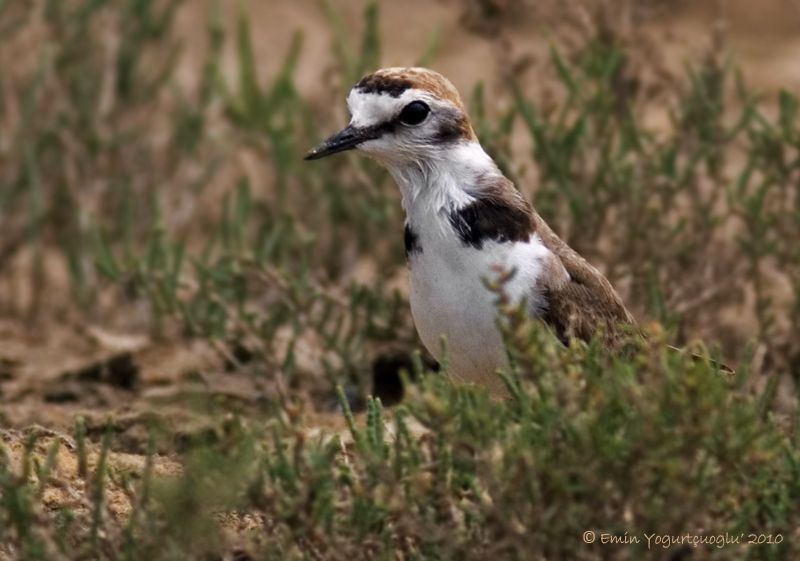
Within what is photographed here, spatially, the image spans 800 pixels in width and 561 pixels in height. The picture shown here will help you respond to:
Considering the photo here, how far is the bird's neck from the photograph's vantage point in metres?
4.69

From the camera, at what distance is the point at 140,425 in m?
5.33

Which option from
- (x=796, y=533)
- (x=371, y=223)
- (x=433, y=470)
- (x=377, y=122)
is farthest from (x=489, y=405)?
(x=371, y=223)

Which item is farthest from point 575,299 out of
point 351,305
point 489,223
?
point 351,305

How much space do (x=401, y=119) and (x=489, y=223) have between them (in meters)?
0.40

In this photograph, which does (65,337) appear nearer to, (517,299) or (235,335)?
(235,335)

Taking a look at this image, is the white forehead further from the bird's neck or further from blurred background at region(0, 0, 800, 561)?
blurred background at region(0, 0, 800, 561)

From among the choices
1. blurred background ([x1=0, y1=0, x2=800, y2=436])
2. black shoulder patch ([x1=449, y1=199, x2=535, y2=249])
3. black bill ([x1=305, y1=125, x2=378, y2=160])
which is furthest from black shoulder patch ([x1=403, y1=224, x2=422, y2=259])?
blurred background ([x1=0, y1=0, x2=800, y2=436])

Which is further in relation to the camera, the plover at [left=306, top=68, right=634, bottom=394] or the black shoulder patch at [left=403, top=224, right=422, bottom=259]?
the black shoulder patch at [left=403, top=224, right=422, bottom=259]

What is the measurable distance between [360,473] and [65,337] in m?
3.82

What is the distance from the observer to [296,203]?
7.69 m

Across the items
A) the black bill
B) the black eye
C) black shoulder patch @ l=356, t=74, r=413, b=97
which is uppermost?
black shoulder patch @ l=356, t=74, r=413, b=97

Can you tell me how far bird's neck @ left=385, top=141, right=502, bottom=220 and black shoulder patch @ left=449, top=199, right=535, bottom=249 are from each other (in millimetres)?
34

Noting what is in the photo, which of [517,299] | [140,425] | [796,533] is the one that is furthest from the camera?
[140,425]

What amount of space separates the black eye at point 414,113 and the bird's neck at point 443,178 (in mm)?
109
